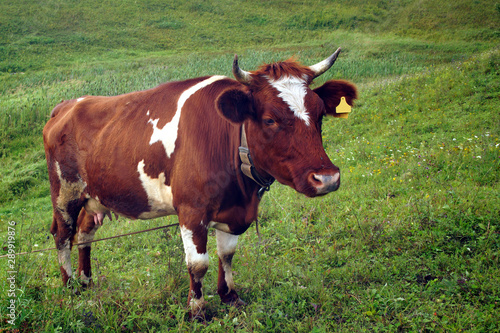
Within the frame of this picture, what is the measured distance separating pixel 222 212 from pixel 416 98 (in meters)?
8.72

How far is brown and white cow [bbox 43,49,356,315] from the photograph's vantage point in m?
2.84

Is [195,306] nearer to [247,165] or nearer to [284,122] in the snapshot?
[247,165]

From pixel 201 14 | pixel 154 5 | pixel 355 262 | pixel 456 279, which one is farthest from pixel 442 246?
pixel 154 5

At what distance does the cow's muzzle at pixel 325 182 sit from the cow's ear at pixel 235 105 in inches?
31.3

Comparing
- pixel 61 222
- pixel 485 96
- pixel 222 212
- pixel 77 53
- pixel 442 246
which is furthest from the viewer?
pixel 77 53

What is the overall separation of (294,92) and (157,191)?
1.65 m

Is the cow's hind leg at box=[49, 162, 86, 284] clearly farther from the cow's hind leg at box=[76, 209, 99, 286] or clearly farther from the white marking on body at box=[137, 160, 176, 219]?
the white marking on body at box=[137, 160, 176, 219]

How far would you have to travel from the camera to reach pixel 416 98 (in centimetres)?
991

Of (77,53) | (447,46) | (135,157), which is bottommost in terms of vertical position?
(77,53)

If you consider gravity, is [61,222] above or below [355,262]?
above

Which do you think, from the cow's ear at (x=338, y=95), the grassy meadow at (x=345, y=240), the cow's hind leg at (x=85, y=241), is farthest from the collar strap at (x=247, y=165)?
the cow's hind leg at (x=85, y=241)

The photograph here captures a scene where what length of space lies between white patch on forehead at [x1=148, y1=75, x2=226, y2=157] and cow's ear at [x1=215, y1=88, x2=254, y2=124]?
665 mm

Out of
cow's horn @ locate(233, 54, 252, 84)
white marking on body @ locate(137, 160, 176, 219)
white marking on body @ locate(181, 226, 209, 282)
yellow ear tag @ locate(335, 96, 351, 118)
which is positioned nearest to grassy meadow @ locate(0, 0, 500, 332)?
white marking on body @ locate(181, 226, 209, 282)

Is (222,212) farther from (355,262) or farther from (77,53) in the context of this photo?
(77,53)
